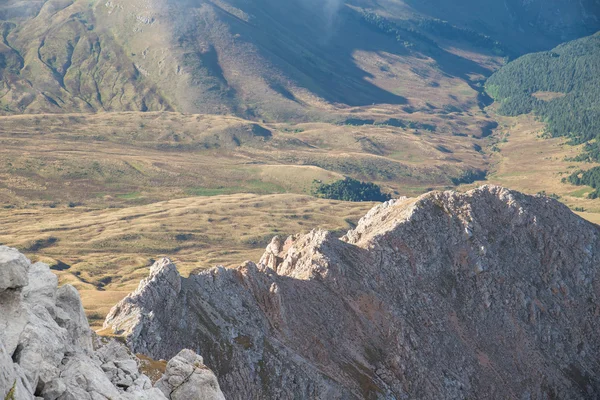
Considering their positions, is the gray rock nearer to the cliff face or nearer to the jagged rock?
the jagged rock

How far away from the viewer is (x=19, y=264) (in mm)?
42094

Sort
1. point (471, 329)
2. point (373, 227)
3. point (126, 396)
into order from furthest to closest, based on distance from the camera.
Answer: point (373, 227) → point (471, 329) → point (126, 396)

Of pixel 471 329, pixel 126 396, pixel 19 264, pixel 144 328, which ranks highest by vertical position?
pixel 19 264

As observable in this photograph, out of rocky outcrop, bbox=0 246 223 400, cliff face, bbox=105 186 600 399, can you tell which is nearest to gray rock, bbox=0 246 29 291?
rocky outcrop, bbox=0 246 223 400

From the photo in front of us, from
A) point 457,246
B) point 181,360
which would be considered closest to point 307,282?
point 457,246

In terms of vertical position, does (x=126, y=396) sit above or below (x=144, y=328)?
above

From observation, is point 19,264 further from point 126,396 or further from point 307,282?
point 307,282

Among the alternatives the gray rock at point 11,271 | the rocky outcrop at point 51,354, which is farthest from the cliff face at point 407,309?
the gray rock at point 11,271

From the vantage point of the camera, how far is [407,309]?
120m

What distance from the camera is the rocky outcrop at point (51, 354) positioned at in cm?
4005

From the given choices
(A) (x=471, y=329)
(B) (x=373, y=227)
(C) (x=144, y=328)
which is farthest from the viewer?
(B) (x=373, y=227)

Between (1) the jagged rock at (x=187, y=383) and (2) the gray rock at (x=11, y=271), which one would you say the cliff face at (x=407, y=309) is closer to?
(1) the jagged rock at (x=187, y=383)

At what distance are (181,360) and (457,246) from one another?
86651mm

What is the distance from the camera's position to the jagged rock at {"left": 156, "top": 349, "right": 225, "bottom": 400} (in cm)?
5409
